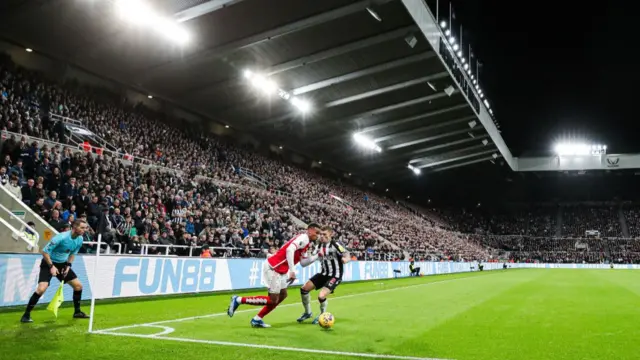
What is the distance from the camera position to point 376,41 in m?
26.8

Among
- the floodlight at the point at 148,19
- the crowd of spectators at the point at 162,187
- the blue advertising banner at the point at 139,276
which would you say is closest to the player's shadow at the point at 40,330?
the blue advertising banner at the point at 139,276

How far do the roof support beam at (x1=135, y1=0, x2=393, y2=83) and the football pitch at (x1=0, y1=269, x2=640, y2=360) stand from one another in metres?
15.3

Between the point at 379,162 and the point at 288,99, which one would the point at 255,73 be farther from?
the point at 379,162

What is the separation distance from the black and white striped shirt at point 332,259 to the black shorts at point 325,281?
0.29ft

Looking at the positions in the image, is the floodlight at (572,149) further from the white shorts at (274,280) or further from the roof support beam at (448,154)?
the white shorts at (274,280)

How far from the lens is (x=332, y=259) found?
10.2m

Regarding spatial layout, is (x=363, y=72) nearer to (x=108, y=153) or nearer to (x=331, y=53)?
(x=331, y=53)

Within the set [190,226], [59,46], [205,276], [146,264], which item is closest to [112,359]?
[146,264]

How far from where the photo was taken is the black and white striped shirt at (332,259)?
10.1m

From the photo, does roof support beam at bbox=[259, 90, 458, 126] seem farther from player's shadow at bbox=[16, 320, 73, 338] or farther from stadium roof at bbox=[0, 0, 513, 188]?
player's shadow at bbox=[16, 320, 73, 338]

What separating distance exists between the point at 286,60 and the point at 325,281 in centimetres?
2030

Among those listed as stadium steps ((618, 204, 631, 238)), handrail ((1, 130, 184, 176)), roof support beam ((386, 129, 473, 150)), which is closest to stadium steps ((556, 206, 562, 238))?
A: stadium steps ((618, 204, 631, 238))

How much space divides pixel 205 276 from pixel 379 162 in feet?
129

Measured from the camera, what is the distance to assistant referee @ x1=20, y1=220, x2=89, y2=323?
8797 millimetres
